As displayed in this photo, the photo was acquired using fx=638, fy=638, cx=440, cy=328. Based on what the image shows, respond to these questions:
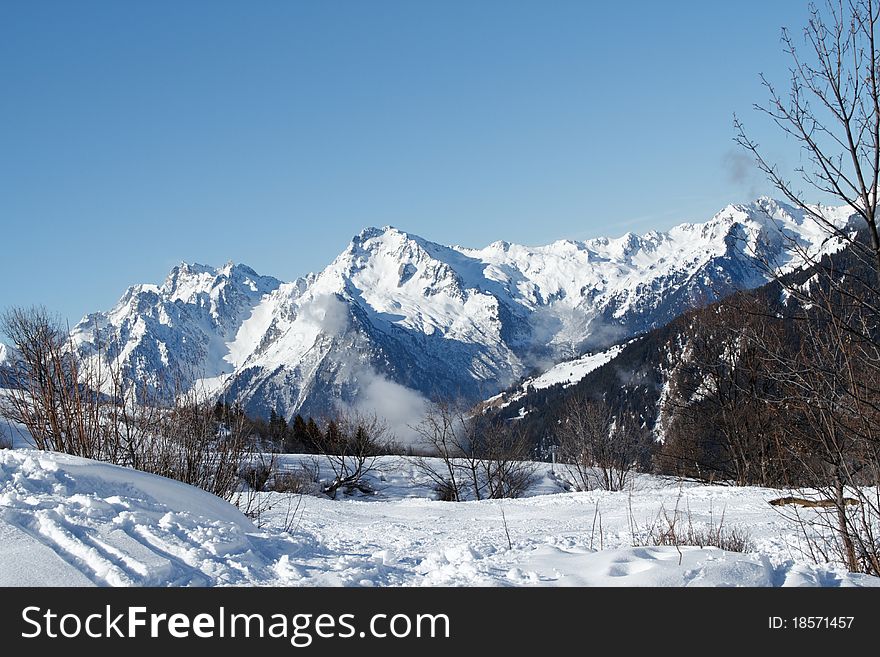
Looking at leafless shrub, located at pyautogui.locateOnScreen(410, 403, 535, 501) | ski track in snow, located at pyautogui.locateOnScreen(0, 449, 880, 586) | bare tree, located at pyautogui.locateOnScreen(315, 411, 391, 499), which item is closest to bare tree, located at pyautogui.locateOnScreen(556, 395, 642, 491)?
leafless shrub, located at pyautogui.locateOnScreen(410, 403, 535, 501)

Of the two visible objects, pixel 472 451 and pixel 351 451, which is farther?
pixel 351 451

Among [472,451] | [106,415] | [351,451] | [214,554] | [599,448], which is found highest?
[106,415]

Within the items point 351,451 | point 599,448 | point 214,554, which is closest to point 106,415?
point 214,554

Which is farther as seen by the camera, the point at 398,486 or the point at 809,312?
the point at 398,486

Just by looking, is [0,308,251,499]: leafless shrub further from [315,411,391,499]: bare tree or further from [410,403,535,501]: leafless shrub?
[315,411,391,499]: bare tree

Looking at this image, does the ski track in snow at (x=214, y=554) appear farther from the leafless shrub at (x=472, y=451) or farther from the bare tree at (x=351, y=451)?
the bare tree at (x=351, y=451)

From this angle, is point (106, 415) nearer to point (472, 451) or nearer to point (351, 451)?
point (472, 451)

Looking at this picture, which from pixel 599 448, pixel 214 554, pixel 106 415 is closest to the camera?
pixel 214 554

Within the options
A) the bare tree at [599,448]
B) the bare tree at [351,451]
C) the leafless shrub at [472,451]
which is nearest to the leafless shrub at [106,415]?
the leafless shrub at [472,451]
